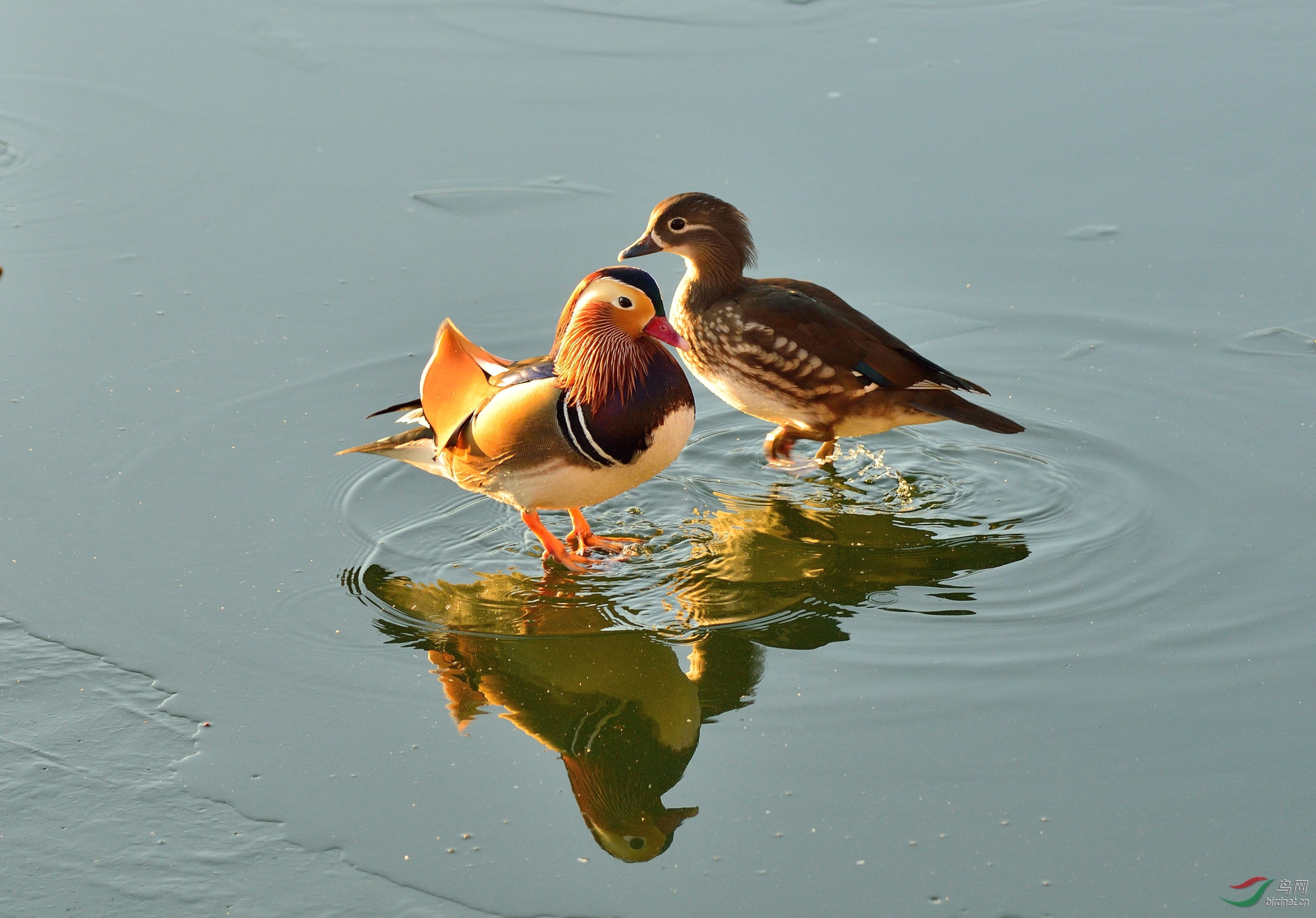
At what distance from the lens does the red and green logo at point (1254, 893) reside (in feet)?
9.63

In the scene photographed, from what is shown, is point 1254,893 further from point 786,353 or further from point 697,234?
point 697,234

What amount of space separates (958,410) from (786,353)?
60 centimetres

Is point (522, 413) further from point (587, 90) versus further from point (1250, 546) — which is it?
point (587, 90)

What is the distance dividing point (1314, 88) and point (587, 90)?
11.9 feet

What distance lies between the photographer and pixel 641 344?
4.18 m

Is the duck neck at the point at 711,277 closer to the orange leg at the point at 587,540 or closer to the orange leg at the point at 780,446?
the orange leg at the point at 780,446

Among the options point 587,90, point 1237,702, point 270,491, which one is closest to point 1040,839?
point 1237,702

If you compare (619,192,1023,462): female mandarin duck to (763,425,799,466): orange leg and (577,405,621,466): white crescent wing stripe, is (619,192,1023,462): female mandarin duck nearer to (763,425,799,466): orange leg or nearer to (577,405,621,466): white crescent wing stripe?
(763,425,799,466): orange leg

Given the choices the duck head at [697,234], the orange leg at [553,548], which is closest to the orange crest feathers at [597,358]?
the orange leg at [553,548]

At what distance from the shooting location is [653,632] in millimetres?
3869

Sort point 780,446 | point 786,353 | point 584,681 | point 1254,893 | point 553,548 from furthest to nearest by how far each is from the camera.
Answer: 1. point 780,446
2. point 786,353
3. point 553,548
4. point 584,681
5. point 1254,893

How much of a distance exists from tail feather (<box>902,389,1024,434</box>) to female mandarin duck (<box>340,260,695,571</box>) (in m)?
0.96

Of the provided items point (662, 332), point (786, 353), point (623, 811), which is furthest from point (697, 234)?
point (623, 811)

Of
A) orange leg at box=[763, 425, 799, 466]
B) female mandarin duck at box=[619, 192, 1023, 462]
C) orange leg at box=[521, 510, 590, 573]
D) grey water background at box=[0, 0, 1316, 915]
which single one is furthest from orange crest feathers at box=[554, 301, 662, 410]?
orange leg at box=[763, 425, 799, 466]
